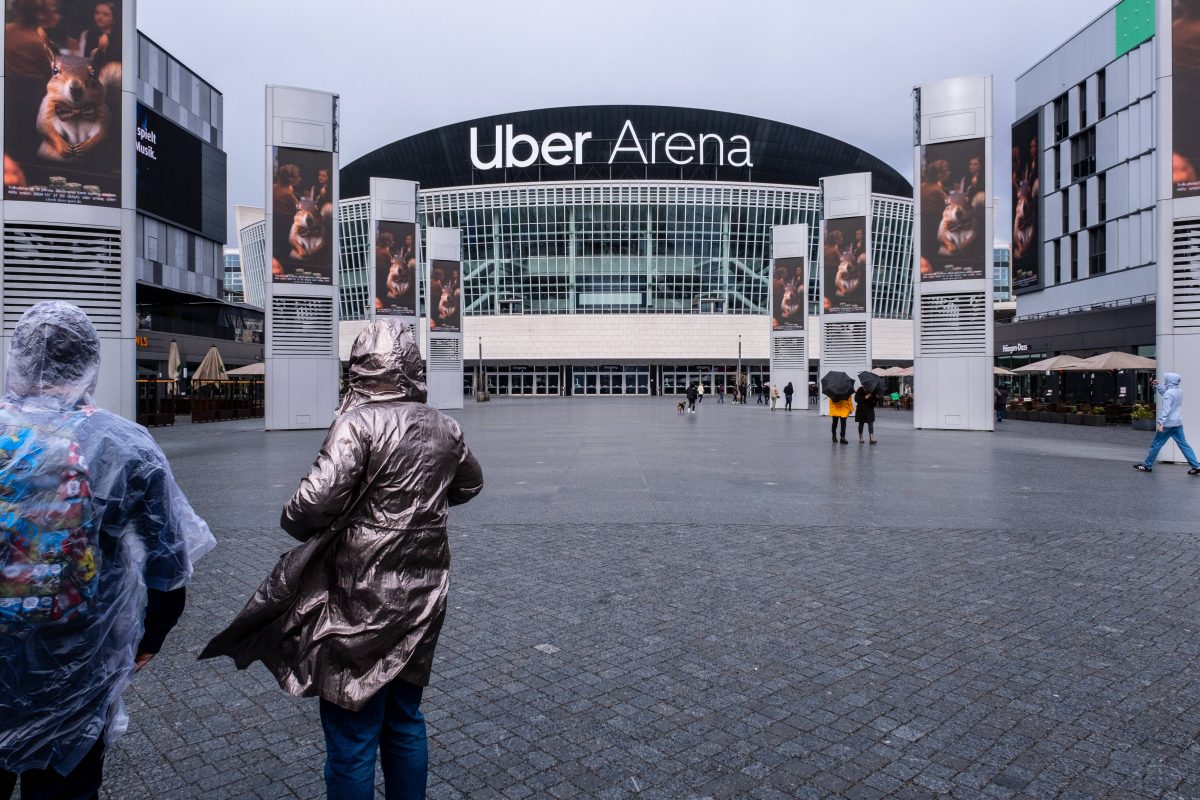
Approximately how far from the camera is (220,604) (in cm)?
571

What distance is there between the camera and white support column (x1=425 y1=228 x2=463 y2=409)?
41.8m

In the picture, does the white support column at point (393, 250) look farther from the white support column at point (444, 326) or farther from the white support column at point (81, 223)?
the white support column at point (81, 223)

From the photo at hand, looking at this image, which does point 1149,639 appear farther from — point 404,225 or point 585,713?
point 404,225

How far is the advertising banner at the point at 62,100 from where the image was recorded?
539 inches

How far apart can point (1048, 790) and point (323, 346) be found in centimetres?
2500

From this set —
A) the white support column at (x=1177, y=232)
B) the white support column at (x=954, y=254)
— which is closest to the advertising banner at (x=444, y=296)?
the white support column at (x=954, y=254)

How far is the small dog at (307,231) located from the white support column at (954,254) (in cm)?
1845

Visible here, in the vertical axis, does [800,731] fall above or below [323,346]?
below

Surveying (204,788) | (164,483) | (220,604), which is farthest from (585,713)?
(220,604)

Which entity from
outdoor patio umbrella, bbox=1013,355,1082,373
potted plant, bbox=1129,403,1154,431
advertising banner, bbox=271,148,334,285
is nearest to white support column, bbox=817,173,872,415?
outdoor patio umbrella, bbox=1013,355,1082,373

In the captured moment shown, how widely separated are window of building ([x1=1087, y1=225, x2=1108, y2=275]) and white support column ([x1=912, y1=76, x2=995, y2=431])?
24408mm

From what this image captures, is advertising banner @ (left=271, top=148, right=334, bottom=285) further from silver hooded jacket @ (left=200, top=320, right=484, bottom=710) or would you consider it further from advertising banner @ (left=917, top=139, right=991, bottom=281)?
silver hooded jacket @ (left=200, top=320, right=484, bottom=710)

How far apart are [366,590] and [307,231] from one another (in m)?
25.0

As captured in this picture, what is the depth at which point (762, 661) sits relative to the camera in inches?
180
